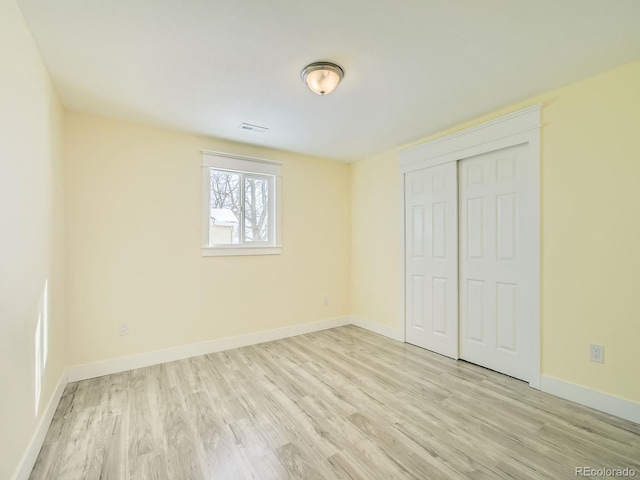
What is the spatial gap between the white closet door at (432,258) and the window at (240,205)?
5.71 ft

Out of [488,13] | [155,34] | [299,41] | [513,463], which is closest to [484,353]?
[513,463]

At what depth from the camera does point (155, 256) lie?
303 cm

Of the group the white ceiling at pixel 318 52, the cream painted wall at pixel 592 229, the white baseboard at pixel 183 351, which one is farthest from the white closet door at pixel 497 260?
the white baseboard at pixel 183 351

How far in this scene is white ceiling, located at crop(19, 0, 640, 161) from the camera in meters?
1.52

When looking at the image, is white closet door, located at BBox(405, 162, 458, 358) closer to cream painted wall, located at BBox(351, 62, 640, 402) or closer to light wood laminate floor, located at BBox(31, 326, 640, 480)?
light wood laminate floor, located at BBox(31, 326, 640, 480)

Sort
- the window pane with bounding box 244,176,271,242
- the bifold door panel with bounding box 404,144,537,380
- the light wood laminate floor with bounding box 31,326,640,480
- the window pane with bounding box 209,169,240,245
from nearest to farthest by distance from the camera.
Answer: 1. the light wood laminate floor with bounding box 31,326,640,480
2. the bifold door panel with bounding box 404,144,537,380
3. the window pane with bounding box 209,169,240,245
4. the window pane with bounding box 244,176,271,242

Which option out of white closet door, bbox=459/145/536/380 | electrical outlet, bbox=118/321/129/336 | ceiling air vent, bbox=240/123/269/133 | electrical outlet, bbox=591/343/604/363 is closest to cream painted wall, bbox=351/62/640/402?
electrical outlet, bbox=591/343/604/363

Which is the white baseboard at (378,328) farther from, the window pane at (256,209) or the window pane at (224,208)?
the window pane at (224,208)

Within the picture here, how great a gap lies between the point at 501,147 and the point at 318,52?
75.9 inches

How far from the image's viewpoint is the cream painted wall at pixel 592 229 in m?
2.00

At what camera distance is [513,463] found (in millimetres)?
1599

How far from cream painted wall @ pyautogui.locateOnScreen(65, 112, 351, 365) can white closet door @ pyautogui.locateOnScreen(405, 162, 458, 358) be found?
57.1 inches

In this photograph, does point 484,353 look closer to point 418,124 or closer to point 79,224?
point 418,124

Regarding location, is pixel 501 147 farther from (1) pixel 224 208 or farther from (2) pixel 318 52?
(1) pixel 224 208
